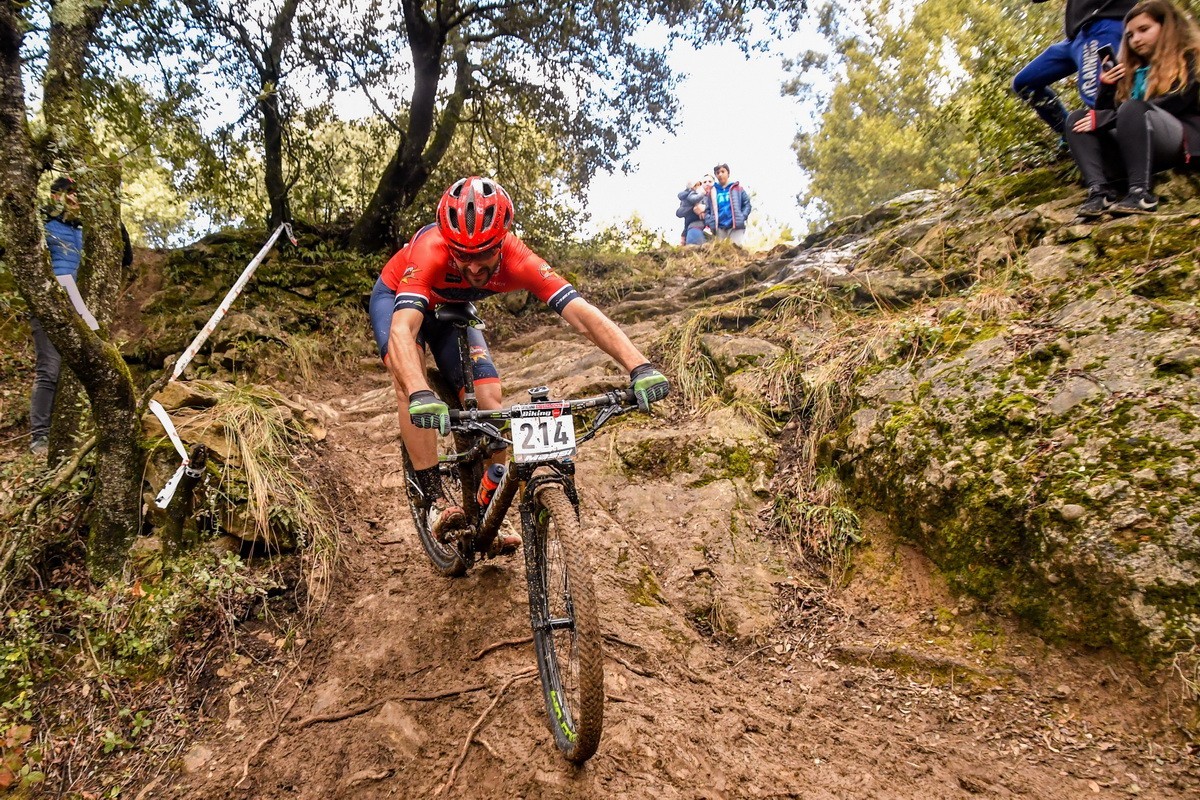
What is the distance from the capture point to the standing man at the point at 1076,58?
416 cm

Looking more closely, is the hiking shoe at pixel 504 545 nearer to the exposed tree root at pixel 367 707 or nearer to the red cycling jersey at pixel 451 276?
the exposed tree root at pixel 367 707

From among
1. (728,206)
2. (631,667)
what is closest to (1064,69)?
(631,667)

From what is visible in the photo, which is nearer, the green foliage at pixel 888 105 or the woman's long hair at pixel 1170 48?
the woman's long hair at pixel 1170 48

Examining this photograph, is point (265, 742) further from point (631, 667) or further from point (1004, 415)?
point (1004, 415)

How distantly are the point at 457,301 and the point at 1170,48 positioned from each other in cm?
468

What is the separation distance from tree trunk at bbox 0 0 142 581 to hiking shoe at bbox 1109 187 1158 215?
601cm

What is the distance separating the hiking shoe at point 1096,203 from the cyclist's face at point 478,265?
3.77 metres

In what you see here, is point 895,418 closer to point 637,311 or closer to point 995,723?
point 995,723

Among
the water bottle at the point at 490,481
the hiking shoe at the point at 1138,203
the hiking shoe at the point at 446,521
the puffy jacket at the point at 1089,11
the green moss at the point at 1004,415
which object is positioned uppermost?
the puffy jacket at the point at 1089,11

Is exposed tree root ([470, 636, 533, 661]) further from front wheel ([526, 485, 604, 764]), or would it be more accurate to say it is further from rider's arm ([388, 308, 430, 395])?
rider's arm ([388, 308, 430, 395])

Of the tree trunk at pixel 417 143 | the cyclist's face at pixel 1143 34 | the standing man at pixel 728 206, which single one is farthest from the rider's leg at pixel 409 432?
the standing man at pixel 728 206

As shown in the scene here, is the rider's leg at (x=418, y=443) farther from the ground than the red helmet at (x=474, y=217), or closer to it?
closer to it

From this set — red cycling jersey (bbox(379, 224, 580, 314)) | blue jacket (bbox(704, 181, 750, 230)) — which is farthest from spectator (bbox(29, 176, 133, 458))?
blue jacket (bbox(704, 181, 750, 230))

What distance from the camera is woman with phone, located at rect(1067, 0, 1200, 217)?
12.5ft
